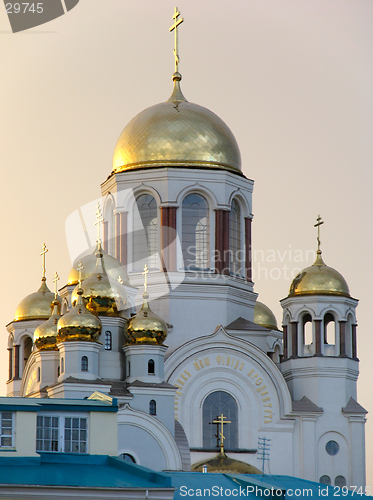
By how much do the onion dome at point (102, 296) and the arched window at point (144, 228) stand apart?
234 cm

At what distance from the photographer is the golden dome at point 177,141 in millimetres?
Result: 30328

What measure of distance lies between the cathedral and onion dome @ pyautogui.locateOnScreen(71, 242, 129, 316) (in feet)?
0.10

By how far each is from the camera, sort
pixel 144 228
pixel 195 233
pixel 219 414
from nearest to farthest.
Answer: pixel 219 414 → pixel 195 233 → pixel 144 228

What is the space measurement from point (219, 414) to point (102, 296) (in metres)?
3.81

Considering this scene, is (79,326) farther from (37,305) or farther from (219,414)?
(37,305)

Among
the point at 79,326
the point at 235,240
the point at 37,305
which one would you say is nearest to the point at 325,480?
the point at 235,240

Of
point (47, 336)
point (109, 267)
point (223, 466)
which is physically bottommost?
point (223, 466)

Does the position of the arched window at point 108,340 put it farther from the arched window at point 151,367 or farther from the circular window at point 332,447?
the circular window at point 332,447

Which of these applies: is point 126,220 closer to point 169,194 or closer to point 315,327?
point 169,194

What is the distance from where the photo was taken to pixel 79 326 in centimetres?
2631

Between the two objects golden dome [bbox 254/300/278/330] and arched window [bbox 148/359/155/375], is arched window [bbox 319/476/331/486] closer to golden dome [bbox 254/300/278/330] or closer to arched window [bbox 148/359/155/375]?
arched window [bbox 148/359/155/375]

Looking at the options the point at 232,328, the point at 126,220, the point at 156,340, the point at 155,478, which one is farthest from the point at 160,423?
the point at 155,478

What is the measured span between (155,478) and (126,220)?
1337 centimetres

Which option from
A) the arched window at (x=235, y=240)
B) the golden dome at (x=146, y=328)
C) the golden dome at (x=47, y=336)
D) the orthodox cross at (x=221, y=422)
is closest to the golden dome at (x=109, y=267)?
the golden dome at (x=47, y=336)
